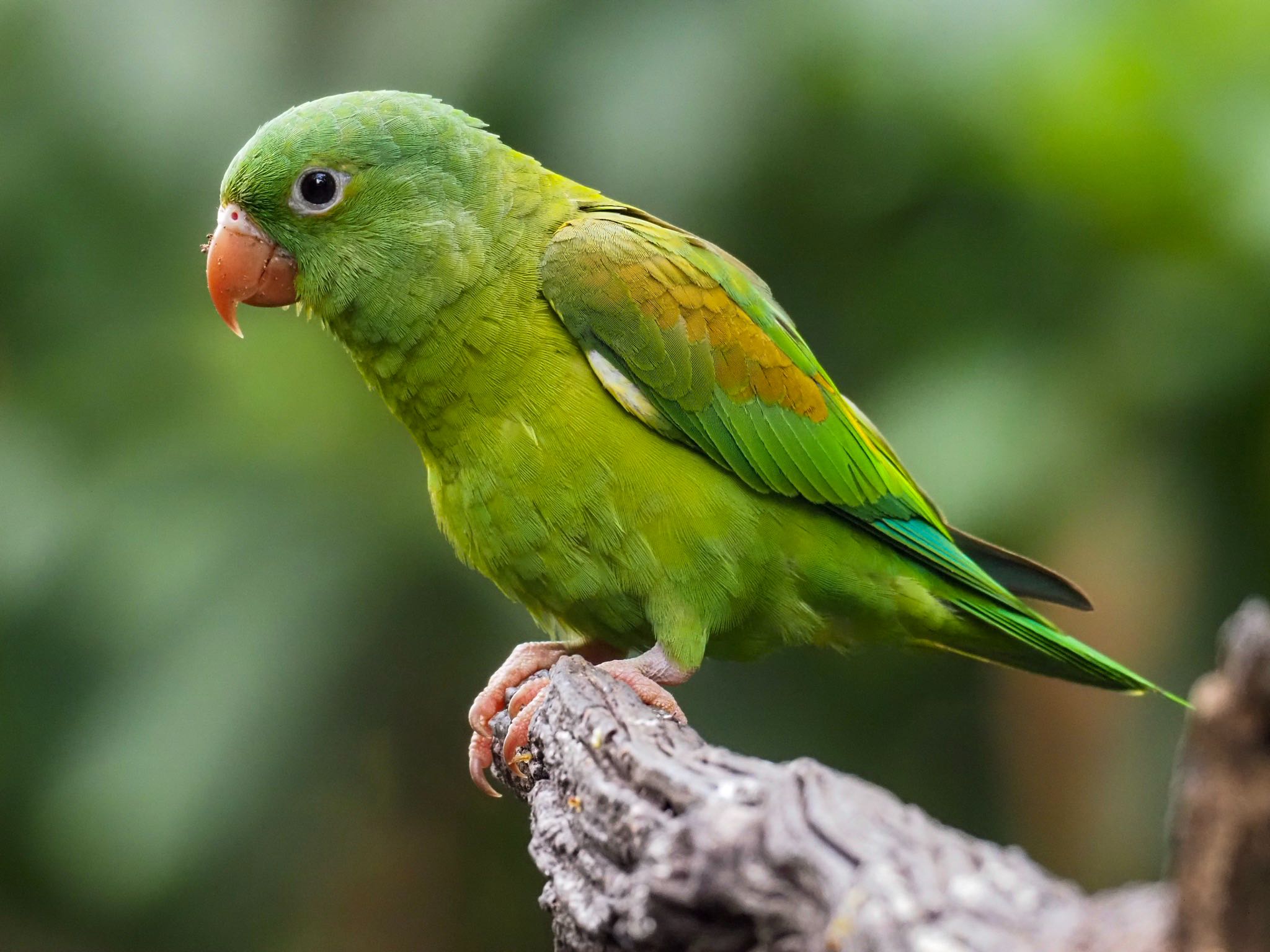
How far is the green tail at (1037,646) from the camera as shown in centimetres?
277

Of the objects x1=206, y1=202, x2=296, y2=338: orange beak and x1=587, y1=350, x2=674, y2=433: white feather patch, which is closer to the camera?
x1=587, y1=350, x2=674, y2=433: white feather patch

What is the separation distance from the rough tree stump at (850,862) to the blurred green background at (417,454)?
2.02 meters

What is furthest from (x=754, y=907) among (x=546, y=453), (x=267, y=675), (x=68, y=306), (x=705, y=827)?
(x=68, y=306)

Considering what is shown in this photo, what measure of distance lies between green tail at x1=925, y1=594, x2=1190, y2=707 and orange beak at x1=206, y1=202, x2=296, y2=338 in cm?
168

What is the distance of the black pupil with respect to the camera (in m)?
2.64

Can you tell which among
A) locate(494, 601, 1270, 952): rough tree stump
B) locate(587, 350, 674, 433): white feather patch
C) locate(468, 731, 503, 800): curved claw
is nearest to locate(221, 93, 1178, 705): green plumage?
locate(587, 350, 674, 433): white feather patch

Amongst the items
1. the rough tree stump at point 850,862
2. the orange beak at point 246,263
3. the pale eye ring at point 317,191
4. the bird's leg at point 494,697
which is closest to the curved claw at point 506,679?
the bird's leg at point 494,697

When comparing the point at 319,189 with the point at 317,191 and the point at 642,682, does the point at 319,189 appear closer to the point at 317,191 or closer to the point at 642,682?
the point at 317,191

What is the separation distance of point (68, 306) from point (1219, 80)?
3.69 meters

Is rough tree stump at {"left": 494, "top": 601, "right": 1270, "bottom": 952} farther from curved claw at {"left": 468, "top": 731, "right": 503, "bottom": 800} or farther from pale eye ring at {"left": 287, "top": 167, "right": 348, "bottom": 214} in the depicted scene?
pale eye ring at {"left": 287, "top": 167, "right": 348, "bottom": 214}

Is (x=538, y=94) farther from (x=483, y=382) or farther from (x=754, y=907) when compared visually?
(x=754, y=907)

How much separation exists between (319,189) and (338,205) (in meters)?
0.06

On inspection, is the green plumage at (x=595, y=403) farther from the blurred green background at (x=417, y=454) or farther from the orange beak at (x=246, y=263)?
the blurred green background at (x=417, y=454)

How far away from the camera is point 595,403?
2543mm
